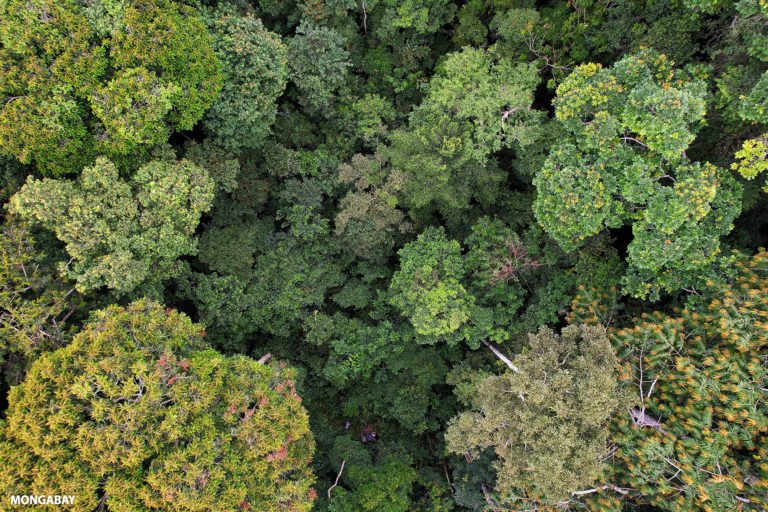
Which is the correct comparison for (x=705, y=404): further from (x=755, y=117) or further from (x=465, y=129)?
(x=465, y=129)

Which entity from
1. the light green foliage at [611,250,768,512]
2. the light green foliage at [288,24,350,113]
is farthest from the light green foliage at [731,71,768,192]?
the light green foliage at [288,24,350,113]

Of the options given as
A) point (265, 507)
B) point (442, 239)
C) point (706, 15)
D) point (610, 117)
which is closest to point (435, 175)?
point (442, 239)

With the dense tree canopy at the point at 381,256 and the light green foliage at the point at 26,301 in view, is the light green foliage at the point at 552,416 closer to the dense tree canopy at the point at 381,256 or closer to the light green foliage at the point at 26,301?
the dense tree canopy at the point at 381,256

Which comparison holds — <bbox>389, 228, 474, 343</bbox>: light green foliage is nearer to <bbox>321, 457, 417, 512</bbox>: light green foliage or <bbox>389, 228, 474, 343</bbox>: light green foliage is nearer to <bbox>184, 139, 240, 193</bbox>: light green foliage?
<bbox>321, 457, 417, 512</bbox>: light green foliage

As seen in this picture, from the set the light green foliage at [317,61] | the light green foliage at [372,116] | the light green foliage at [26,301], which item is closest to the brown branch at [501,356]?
the light green foliage at [372,116]

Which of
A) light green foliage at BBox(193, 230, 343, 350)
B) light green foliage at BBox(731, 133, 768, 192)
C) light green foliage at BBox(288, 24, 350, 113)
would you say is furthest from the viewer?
light green foliage at BBox(288, 24, 350, 113)

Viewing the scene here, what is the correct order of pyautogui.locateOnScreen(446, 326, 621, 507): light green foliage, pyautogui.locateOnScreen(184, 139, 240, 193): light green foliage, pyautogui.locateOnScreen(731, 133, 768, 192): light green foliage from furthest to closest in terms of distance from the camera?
pyautogui.locateOnScreen(184, 139, 240, 193): light green foliage < pyautogui.locateOnScreen(446, 326, 621, 507): light green foliage < pyautogui.locateOnScreen(731, 133, 768, 192): light green foliage

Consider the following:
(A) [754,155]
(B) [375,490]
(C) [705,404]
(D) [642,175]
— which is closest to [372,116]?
(D) [642,175]
